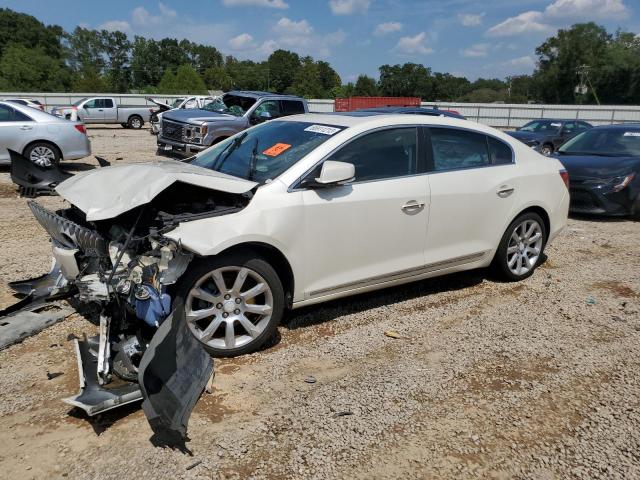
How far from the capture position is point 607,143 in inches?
383

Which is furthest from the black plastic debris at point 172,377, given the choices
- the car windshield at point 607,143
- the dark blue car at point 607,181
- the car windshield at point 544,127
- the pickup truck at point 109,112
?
the pickup truck at point 109,112

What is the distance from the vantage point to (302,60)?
105 metres

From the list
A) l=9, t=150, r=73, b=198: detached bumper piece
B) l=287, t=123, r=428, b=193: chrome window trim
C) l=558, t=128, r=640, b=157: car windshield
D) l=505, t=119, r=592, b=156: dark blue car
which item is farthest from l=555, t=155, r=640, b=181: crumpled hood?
l=9, t=150, r=73, b=198: detached bumper piece

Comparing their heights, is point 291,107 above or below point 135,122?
above

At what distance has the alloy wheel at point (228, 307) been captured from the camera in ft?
12.0

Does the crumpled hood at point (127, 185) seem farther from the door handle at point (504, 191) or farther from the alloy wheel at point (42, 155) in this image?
the alloy wheel at point (42, 155)

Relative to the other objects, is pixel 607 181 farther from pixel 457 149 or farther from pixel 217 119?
pixel 217 119

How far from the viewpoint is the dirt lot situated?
2.80 m

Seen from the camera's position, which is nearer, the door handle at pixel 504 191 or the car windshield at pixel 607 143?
the door handle at pixel 504 191

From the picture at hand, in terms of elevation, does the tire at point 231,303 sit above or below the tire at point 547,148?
below

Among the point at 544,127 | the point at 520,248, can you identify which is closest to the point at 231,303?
the point at 520,248

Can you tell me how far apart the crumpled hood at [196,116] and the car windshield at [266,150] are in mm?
8217

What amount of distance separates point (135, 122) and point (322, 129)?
87.8 feet

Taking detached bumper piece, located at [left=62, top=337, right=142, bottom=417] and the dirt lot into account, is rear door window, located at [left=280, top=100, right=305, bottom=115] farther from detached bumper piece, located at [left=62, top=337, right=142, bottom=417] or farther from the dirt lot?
detached bumper piece, located at [left=62, top=337, right=142, bottom=417]
